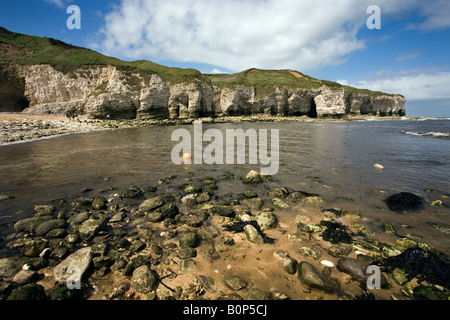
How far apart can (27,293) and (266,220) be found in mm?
4628

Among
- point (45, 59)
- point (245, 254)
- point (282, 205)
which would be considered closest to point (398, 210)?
point (282, 205)

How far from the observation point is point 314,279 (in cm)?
314

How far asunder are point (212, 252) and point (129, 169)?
7693 millimetres

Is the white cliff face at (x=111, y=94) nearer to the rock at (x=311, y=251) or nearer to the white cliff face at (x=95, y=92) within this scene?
the white cliff face at (x=95, y=92)

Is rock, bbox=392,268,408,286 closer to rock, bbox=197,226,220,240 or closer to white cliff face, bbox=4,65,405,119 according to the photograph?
rock, bbox=197,226,220,240

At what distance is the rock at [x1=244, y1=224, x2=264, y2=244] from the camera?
4.36 m

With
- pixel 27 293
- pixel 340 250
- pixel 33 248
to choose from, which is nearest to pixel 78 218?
pixel 33 248

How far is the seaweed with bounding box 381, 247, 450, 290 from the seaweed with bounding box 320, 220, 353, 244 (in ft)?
2.58

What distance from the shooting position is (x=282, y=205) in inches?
239

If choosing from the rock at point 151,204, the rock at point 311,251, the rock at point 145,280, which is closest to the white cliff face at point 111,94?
the rock at point 151,204

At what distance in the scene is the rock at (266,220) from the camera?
4.91 metres

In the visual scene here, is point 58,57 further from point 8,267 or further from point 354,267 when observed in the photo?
point 354,267

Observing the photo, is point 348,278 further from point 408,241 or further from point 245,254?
point 408,241

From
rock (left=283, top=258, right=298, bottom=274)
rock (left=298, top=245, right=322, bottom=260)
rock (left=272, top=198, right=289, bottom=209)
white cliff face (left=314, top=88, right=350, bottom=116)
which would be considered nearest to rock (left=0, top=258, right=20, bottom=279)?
rock (left=283, top=258, right=298, bottom=274)
